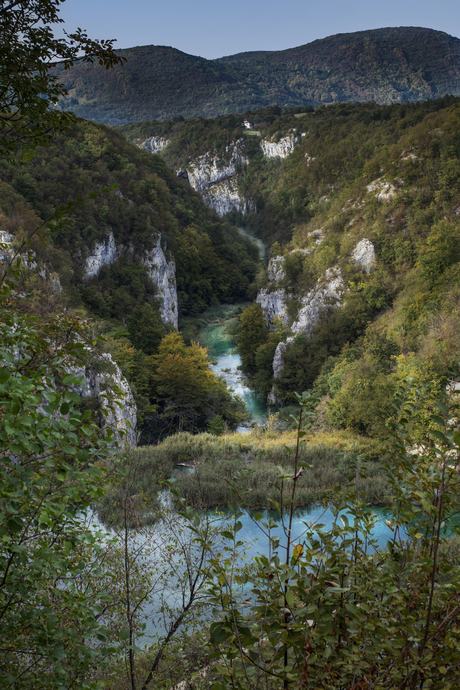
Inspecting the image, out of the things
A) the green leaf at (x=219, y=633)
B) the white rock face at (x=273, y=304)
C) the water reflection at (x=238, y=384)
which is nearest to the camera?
the green leaf at (x=219, y=633)

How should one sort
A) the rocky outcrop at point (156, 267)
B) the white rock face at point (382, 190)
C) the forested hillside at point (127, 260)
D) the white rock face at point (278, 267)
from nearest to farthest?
1. the forested hillside at point (127, 260)
2. the white rock face at point (382, 190)
3. the rocky outcrop at point (156, 267)
4. the white rock face at point (278, 267)

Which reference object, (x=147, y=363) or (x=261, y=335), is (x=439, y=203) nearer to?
(x=261, y=335)

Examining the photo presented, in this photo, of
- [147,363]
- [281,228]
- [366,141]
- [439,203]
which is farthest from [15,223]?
[281,228]

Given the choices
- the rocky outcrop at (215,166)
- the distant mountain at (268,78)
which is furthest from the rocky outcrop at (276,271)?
the distant mountain at (268,78)

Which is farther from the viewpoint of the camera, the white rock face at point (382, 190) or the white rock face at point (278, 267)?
the white rock face at point (278, 267)

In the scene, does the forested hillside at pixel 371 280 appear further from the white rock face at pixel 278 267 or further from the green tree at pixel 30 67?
the green tree at pixel 30 67

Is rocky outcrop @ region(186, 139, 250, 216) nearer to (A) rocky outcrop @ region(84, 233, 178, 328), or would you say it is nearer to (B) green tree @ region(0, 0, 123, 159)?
(A) rocky outcrop @ region(84, 233, 178, 328)
